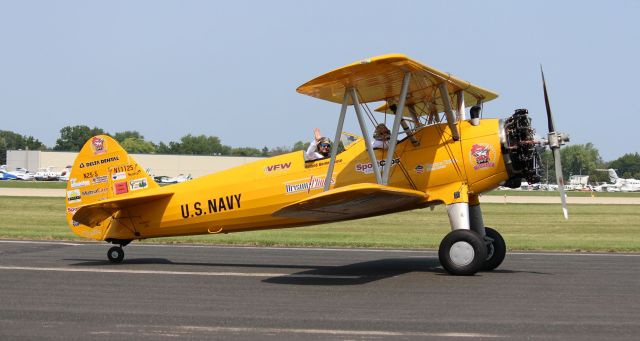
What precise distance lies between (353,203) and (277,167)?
250 cm

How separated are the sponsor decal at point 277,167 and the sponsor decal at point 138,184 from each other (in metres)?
2.86

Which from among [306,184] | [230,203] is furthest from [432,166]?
[230,203]

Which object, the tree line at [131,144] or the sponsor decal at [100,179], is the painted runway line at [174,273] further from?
the tree line at [131,144]

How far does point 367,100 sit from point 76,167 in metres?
6.22

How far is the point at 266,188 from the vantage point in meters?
14.0

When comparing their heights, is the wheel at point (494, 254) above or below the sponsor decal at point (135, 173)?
below

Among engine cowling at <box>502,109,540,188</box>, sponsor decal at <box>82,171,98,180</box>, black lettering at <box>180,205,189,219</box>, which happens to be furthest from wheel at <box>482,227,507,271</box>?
sponsor decal at <box>82,171,98,180</box>

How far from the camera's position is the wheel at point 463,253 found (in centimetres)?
1179

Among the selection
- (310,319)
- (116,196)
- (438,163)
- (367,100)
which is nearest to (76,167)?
(116,196)

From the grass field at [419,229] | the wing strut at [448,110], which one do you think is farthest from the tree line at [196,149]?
the wing strut at [448,110]

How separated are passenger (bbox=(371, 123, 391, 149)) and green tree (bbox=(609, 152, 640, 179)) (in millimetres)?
154926

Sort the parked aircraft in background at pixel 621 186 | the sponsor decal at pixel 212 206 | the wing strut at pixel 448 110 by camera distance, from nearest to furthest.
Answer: the wing strut at pixel 448 110, the sponsor decal at pixel 212 206, the parked aircraft in background at pixel 621 186

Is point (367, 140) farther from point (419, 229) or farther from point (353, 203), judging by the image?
point (419, 229)

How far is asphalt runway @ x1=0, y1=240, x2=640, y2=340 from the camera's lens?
7.86 metres
